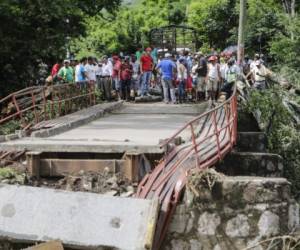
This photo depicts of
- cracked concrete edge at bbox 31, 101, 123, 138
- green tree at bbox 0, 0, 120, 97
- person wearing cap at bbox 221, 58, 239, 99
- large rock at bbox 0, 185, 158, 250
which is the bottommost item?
large rock at bbox 0, 185, 158, 250

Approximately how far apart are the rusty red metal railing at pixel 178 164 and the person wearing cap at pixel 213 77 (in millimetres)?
10426

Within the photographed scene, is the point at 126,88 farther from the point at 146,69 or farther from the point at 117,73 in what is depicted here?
the point at 146,69

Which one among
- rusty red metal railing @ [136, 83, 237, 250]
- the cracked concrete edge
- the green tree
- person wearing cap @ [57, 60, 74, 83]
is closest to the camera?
rusty red metal railing @ [136, 83, 237, 250]

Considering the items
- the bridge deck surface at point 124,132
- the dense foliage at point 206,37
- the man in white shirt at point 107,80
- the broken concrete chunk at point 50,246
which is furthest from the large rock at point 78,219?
the man in white shirt at point 107,80

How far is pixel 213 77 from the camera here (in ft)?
66.6

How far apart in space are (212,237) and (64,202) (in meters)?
1.71

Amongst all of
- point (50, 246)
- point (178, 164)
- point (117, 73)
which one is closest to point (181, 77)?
point (117, 73)

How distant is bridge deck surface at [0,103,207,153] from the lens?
9.59 metres

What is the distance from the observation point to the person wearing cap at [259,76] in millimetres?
16998

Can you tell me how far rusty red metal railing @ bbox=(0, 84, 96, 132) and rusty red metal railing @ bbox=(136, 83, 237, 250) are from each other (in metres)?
4.47

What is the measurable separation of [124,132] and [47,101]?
323 centimetres

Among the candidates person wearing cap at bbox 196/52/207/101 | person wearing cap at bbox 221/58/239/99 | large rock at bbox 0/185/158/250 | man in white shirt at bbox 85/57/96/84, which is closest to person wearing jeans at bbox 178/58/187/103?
person wearing cap at bbox 196/52/207/101

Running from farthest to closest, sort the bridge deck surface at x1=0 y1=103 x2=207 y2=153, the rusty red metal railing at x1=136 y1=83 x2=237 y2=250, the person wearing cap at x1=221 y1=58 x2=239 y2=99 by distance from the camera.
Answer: the person wearing cap at x1=221 y1=58 x2=239 y2=99
the bridge deck surface at x1=0 y1=103 x2=207 y2=153
the rusty red metal railing at x1=136 y1=83 x2=237 y2=250

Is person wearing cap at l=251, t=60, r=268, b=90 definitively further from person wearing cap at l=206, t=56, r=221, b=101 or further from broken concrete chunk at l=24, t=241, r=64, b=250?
broken concrete chunk at l=24, t=241, r=64, b=250
